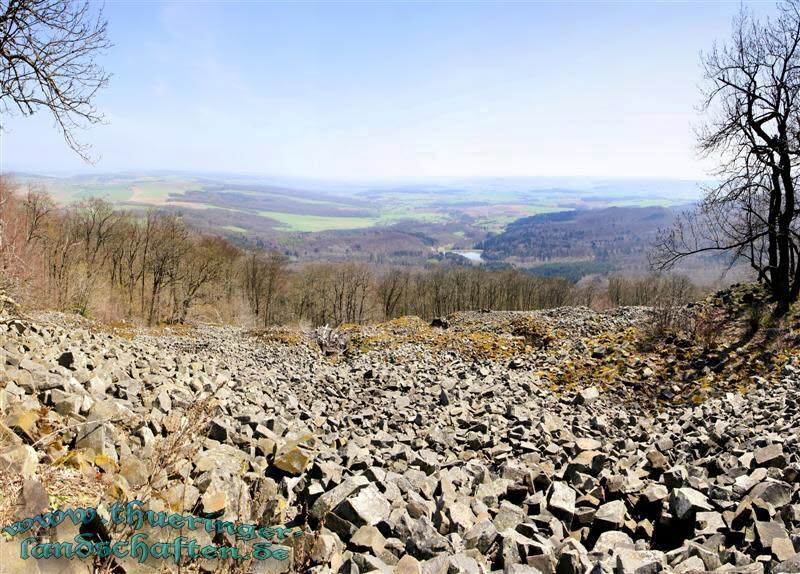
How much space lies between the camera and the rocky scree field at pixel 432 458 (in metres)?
3.98

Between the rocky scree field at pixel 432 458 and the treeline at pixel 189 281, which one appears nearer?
the rocky scree field at pixel 432 458

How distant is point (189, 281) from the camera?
48188mm

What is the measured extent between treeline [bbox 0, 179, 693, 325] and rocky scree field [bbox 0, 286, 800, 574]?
2007 centimetres

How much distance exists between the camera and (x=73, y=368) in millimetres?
7184

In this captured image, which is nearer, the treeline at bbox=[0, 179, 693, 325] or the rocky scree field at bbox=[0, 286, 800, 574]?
the rocky scree field at bbox=[0, 286, 800, 574]

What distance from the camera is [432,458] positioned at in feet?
21.6

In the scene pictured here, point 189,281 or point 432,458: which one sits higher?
point 432,458

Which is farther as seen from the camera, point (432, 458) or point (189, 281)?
point (189, 281)

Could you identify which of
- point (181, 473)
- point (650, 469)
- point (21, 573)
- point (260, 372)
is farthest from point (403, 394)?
point (21, 573)

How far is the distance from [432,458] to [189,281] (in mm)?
48066

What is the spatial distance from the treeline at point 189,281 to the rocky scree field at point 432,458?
20066mm

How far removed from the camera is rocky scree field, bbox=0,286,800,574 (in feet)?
13.1

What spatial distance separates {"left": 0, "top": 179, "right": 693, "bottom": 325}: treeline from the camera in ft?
117

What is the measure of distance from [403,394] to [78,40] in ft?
31.1
